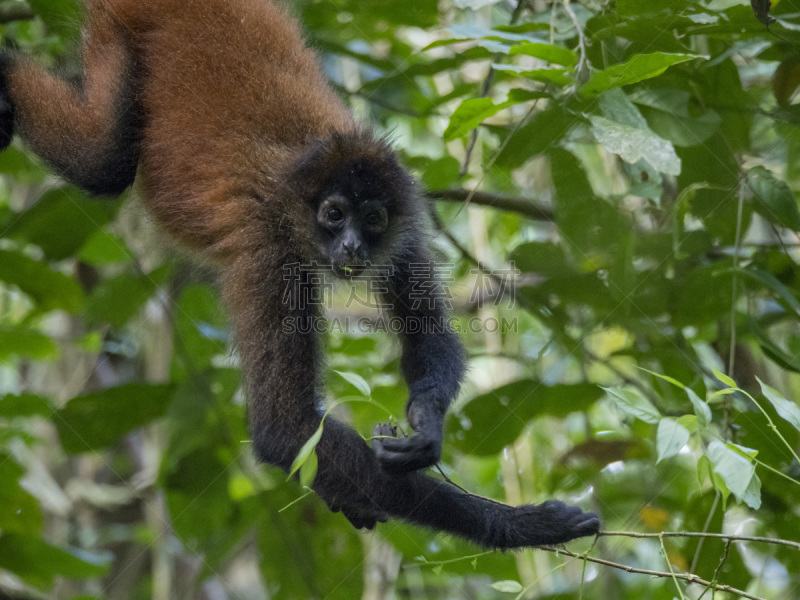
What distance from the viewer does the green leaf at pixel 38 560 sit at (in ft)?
14.2

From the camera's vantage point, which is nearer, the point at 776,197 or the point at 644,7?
the point at 644,7

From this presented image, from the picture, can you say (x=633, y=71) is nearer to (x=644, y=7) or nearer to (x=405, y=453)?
(x=644, y=7)

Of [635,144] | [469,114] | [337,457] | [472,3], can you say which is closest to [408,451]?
[337,457]

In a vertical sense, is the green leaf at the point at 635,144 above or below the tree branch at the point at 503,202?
above

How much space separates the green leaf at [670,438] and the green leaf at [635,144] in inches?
52.0

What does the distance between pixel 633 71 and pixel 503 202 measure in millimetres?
1896

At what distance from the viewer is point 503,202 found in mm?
4891

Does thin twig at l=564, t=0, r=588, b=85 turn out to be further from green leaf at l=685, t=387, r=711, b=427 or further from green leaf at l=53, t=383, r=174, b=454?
green leaf at l=53, t=383, r=174, b=454

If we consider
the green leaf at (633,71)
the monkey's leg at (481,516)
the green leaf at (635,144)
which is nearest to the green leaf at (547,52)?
the green leaf at (633,71)

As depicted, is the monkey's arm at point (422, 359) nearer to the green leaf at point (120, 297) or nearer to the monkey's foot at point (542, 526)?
the monkey's foot at point (542, 526)

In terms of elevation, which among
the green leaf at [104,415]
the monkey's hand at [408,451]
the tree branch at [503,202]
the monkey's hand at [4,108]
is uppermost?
the monkey's hand at [4,108]

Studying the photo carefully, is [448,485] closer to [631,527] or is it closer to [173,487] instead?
[631,527]

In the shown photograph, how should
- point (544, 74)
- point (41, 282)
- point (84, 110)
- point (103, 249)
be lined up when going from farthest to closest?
point (103, 249) → point (41, 282) → point (84, 110) → point (544, 74)

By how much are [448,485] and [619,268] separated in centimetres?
148
